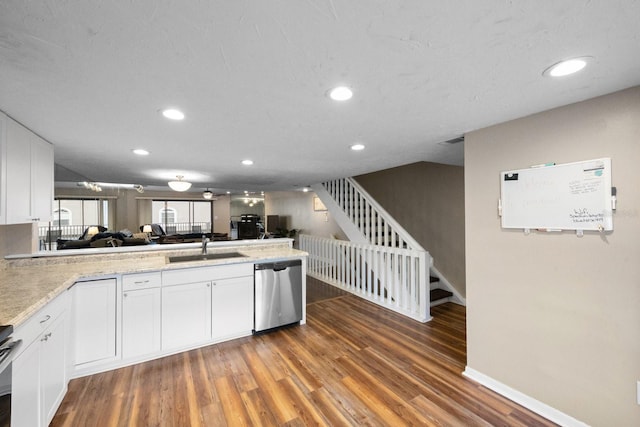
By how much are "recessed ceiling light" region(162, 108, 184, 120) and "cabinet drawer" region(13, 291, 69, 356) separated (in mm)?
1419

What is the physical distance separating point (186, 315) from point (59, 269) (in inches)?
47.2

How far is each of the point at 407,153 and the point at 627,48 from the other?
1.92 meters

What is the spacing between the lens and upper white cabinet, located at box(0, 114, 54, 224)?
5.73 feet

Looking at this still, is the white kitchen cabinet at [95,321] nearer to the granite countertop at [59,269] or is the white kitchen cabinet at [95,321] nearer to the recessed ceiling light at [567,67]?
the granite countertop at [59,269]

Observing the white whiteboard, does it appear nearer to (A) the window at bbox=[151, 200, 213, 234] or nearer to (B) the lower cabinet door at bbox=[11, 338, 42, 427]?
(B) the lower cabinet door at bbox=[11, 338, 42, 427]

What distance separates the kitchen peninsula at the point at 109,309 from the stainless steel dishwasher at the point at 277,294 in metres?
A: 0.08

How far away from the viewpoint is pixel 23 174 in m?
1.98

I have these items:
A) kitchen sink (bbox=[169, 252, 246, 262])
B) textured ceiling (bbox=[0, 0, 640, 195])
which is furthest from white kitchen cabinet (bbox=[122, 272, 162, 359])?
textured ceiling (bbox=[0, 0, 640, 195])

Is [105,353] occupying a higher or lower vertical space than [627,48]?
lower

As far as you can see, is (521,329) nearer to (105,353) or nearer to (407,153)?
(407,153)

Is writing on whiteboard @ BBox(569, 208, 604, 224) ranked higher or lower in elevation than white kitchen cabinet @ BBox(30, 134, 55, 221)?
lower

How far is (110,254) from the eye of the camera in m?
2.78

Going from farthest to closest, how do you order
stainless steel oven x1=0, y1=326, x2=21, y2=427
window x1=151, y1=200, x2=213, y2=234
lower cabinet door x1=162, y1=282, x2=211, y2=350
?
window x1=151, y1=200, x2=213, y2=234, lower cabinet door x1=162, y1=282, x2=211, y2=350, stainless steel oven x1=0, y1=326, x2=21, y2=427

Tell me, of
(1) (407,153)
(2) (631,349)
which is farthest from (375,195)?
(2) (631,349)
